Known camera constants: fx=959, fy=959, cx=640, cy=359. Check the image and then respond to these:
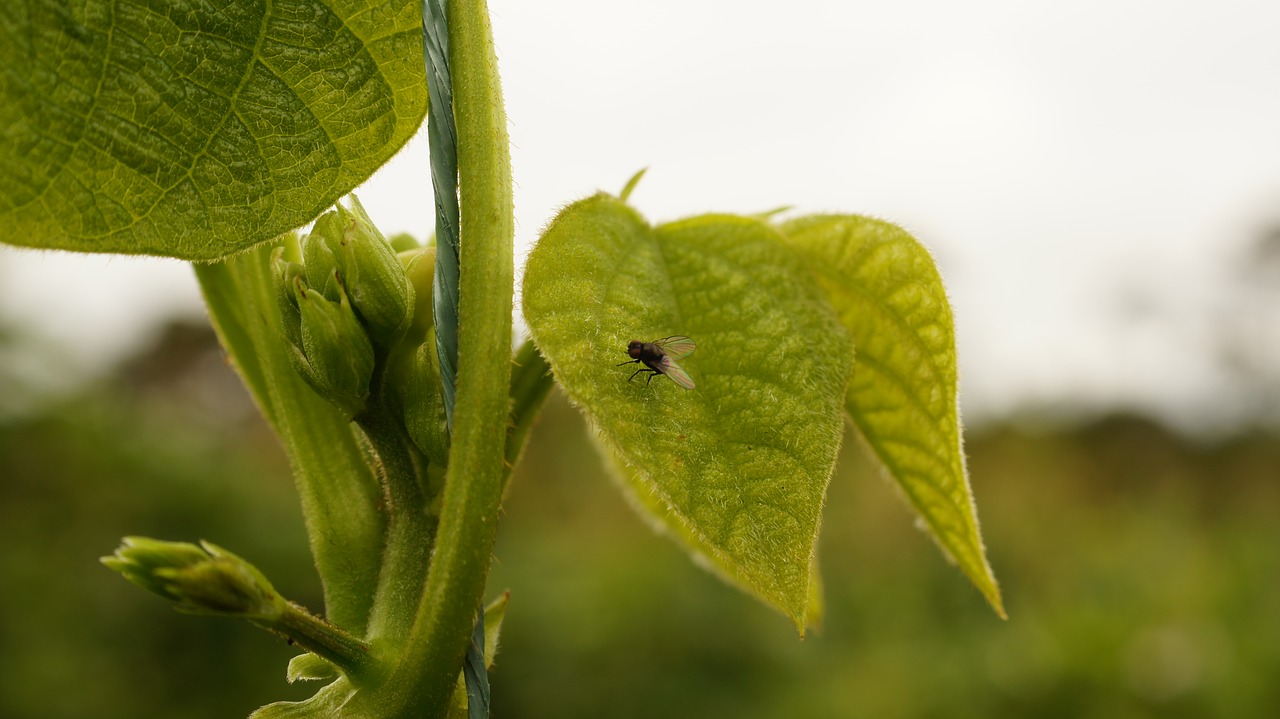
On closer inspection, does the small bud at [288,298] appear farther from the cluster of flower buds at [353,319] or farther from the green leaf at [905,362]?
the green leaf at [905,362]

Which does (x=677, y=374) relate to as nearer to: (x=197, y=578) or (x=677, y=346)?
(x=677, y=346)

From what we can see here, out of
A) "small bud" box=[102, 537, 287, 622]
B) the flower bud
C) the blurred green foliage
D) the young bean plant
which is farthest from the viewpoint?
the blurred green foliage

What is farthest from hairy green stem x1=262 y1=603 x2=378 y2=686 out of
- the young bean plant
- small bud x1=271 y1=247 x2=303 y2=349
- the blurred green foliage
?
the blurred green foliage

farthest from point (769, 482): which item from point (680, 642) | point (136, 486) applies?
point (136, 486)

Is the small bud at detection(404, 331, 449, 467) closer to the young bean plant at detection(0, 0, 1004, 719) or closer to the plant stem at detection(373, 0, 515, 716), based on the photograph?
the young bean plant at detection(0, 0, 1004, 719)

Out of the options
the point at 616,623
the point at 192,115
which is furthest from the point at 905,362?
the point at 616,623

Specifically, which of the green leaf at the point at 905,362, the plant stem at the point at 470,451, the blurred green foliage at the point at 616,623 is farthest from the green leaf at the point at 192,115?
the blurred green foliage at the point at 616,623

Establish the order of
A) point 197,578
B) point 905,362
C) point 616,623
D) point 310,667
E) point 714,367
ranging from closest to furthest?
point 197,578, point 310,667, point 714,367, point 905,362, point 616,623
